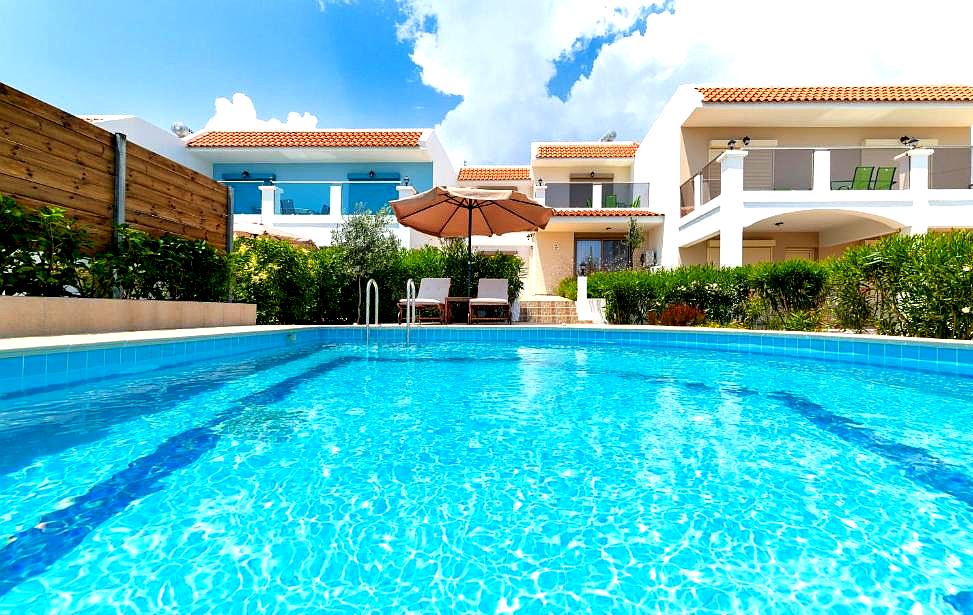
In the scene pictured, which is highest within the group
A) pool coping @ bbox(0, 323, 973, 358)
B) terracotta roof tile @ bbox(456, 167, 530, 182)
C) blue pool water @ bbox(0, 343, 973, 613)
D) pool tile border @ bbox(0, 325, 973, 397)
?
terracotta roof tile @ bbox(456, 167, 530, 182)

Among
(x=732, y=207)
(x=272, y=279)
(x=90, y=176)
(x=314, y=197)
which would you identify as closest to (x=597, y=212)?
(x=732, y=207)

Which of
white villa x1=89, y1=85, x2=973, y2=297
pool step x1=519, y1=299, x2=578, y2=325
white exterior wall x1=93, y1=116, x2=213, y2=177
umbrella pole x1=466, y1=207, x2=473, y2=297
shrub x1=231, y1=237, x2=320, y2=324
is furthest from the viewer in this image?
white exterior wall x1=93, y1=116, x2=213, y2=177

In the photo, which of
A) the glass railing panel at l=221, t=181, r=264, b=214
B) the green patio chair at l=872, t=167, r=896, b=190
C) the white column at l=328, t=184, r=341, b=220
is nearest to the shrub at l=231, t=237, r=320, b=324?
the white column at l=328, t=184, r=341, b=220

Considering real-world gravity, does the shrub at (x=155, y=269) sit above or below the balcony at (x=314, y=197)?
below

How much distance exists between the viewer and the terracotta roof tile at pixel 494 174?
2338cm

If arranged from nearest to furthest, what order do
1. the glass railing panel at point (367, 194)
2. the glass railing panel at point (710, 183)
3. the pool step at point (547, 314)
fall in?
the pool step at point (547, 314), the glass railing panel at point (710, 183), the glass railing panel at point (367, 194)

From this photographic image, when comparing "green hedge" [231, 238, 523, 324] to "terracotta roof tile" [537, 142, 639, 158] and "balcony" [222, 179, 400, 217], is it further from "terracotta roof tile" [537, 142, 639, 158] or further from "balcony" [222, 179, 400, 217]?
"terracotta roof tile" [537, 142, 639, 158]

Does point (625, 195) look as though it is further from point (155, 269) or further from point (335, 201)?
point (155, 269)

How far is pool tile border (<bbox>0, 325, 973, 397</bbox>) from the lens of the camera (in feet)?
13.9

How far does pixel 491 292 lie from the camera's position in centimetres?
1071

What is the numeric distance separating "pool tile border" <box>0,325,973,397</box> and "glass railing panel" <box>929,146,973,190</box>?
10.8m

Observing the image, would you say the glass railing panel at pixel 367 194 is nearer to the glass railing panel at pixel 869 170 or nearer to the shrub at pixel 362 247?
the shrub at pixel 362 247

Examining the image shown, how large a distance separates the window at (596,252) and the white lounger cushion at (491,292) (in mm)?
9800

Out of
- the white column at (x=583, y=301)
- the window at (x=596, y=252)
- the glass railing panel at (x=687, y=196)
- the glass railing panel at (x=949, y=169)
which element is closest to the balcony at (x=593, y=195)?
the window at (x=596, y=252)
